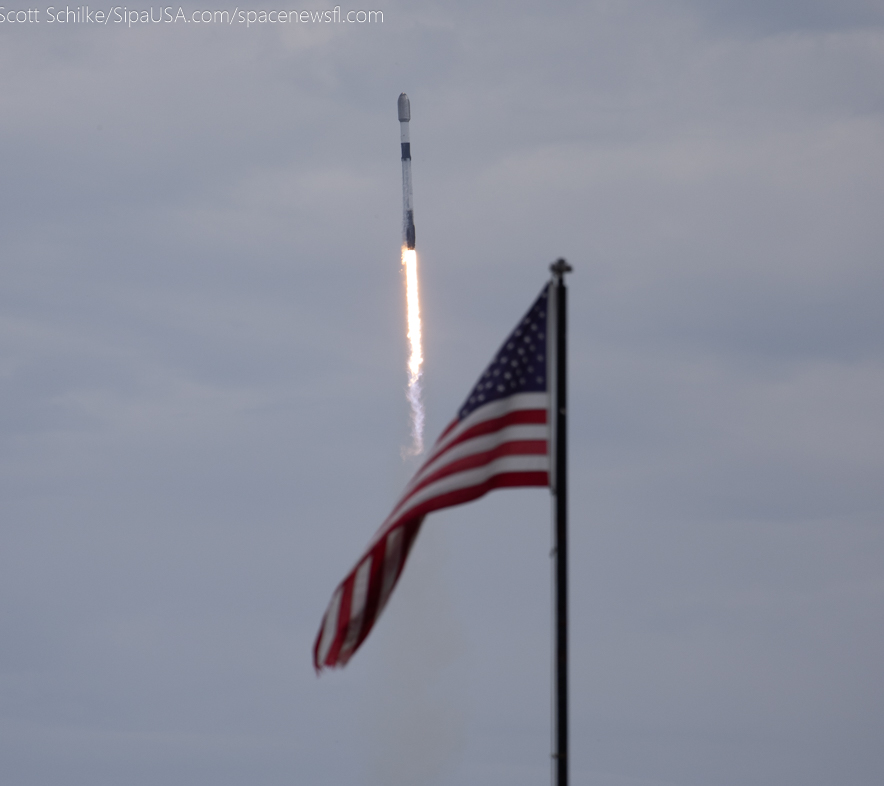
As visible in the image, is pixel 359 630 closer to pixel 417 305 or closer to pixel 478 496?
pixel 478 496

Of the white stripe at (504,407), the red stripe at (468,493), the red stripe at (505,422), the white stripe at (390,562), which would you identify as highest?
the white stripe at (504,407)

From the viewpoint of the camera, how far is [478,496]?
105 feet

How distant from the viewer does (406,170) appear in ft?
356

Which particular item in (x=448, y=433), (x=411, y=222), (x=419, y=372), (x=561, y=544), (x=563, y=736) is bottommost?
(x=563, y=736)

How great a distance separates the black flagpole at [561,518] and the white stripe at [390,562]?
3693mm

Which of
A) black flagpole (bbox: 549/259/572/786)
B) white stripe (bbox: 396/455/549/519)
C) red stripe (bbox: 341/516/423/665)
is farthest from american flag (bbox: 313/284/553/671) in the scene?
black flagpole (bbox: 549/259/572/786)

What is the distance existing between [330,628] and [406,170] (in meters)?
77.0

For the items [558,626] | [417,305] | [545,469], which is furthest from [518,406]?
[417,305]

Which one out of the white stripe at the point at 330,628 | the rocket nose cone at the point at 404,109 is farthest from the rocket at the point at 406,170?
the white stripe at the point at 330,628

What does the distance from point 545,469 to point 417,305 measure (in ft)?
229

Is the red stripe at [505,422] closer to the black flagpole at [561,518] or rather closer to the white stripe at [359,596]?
the black flagpole at [561,518]

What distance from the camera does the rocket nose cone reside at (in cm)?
10919

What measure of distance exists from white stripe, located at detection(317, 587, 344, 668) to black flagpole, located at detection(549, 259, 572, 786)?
195 inches

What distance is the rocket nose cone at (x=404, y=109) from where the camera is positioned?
358 ft
